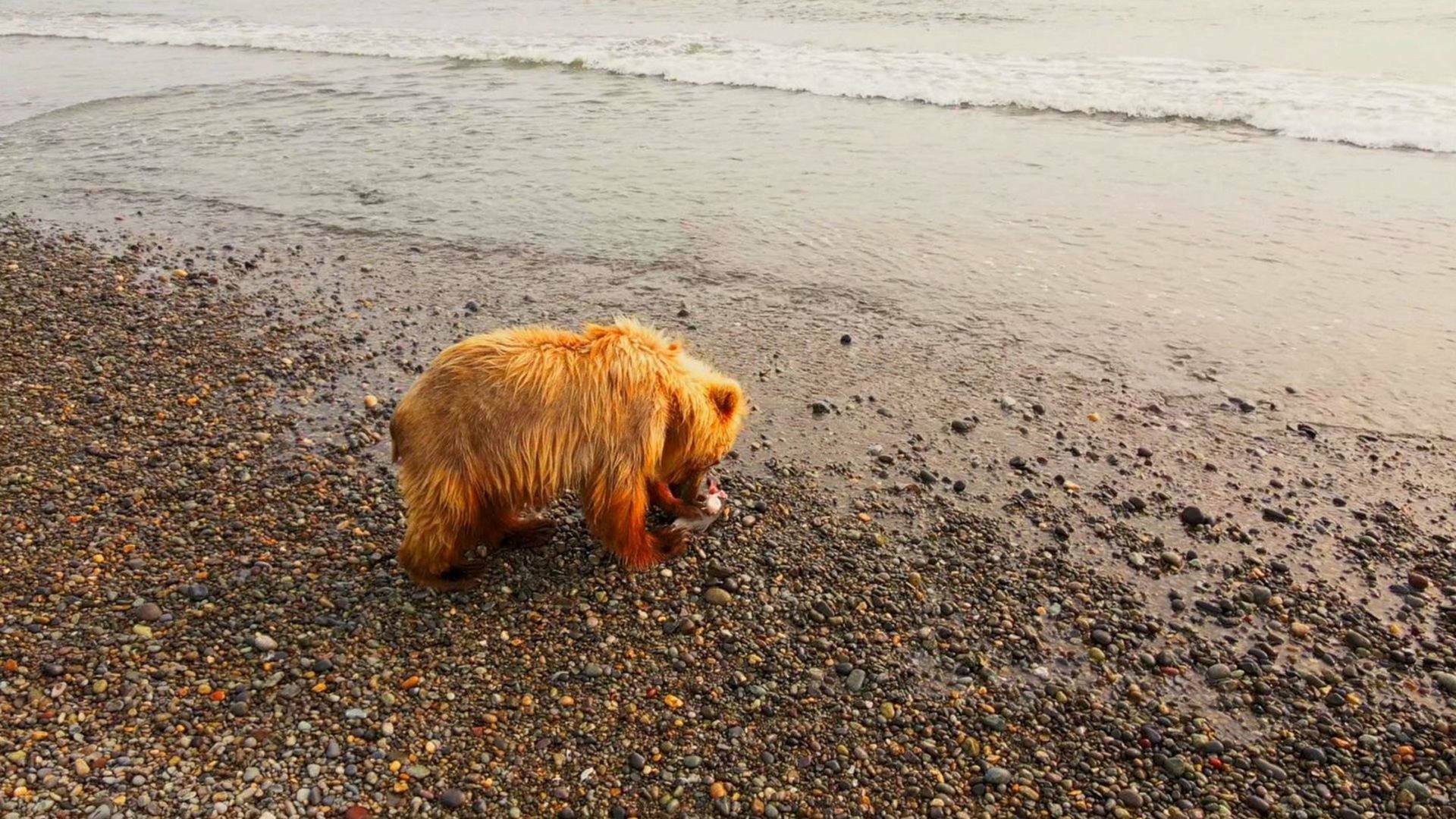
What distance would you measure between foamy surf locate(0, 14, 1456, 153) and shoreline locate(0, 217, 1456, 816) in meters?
8.24

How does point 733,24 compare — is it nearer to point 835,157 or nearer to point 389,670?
point 835,157

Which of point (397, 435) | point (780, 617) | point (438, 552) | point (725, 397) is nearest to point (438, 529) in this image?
point (438, 552)

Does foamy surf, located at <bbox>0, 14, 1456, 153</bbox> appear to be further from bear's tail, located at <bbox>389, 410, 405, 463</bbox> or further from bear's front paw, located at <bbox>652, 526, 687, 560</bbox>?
bear's tail, located at <bbox>389, 410, 405, 463</bbox>

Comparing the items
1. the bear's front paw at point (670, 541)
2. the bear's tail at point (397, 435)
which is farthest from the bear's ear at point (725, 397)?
the bear's tail at point (397, 435)

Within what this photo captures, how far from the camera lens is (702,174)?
11.1 m

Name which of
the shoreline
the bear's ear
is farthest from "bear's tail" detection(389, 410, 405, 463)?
the bear's ear

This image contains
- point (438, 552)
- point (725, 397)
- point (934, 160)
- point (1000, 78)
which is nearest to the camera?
point (438, 552)

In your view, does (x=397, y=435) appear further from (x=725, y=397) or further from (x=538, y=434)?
(x=725, y=397)

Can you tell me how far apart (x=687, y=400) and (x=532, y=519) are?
1.12 meters

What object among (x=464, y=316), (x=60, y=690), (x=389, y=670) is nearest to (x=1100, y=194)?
(x=464, y=316)

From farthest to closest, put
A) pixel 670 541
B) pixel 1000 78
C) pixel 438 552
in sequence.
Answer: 1. pixel 1000 78
2. pixel 670 541
3. pixel 438 552

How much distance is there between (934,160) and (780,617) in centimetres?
844

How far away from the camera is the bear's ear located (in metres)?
4.65

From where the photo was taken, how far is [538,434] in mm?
4172
